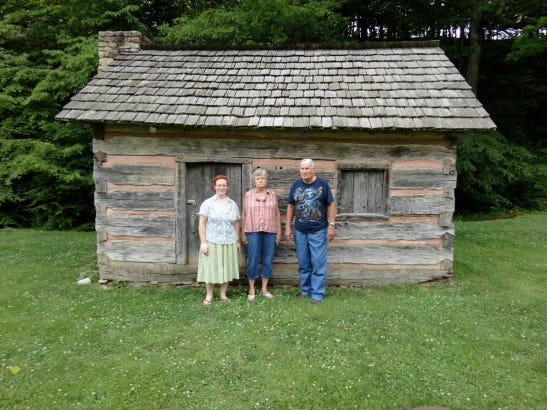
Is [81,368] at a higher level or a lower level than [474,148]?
lower

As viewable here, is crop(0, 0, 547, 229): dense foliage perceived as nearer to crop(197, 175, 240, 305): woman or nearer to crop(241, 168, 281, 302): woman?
crop(197, 175, 240, 305): woman

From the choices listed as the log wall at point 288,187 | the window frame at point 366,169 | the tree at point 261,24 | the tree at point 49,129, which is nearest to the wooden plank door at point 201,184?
the log wall at point 288,187

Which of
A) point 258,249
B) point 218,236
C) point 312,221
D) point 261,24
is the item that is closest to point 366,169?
point 312,221

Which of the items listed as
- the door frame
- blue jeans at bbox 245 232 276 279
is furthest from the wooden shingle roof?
blue jeans at bbox 245 232 276 279

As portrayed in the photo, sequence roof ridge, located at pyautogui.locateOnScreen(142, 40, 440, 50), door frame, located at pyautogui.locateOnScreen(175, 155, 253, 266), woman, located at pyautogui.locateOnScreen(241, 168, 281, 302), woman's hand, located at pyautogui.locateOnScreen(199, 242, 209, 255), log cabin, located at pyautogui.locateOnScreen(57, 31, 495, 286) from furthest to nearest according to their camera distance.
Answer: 1. roof ridge, located at pyautogui.locateOnScreen(142, 40, 440, 50)
2. door frame, located at pyautogui.locateOnScreen(175, 155, 253, 266)
3. log cabin, located at pyautogui.locateOnScreen(57, 31, 495, 286)
4. woman, located at pyautogui.locateOnScreen(241, 168, 281, 302)
5. woman's hand, located at pyautogui.locateOnScreen(199, 242, 209, 255)

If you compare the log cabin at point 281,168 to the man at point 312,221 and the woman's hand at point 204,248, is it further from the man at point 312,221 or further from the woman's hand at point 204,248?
the woman's hand at point 204,248

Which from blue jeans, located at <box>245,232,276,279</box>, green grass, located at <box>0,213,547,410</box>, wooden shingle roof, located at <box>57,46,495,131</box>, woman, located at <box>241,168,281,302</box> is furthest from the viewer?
wooden shingle roof, located at <box>57,46,495,131</box>

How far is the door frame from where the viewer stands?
23.1 ft

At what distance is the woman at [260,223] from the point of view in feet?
20.1

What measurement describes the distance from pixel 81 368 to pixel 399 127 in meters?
5.55

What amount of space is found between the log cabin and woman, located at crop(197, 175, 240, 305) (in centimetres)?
105

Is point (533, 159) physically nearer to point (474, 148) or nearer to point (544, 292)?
point (474, 148)

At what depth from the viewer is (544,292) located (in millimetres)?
6758

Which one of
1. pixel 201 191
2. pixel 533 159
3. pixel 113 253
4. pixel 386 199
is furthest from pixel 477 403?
pixel 533 159
